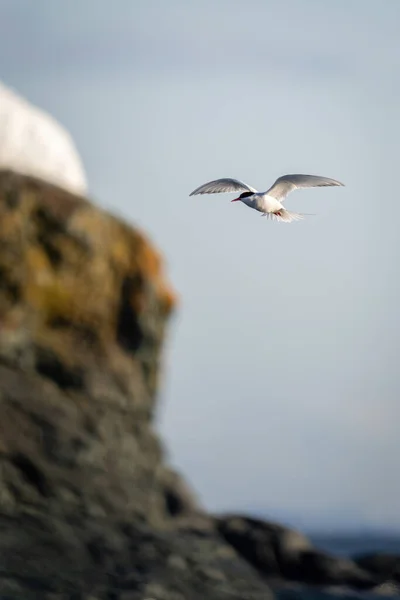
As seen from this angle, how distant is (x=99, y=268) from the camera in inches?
1815

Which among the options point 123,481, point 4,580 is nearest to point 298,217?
point 4,580

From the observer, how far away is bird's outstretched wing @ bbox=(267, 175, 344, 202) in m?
22.5

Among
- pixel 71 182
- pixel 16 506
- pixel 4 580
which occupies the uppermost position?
pixel 71 182

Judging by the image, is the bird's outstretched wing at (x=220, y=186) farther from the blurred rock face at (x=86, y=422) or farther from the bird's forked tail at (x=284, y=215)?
the blurred rock face at (x=86, y=422)

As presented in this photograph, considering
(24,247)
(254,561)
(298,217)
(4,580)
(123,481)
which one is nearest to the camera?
(298,217)

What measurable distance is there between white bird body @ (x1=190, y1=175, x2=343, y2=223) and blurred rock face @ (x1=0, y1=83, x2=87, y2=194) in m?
25.9

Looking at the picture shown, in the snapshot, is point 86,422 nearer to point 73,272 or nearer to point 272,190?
point 73,272

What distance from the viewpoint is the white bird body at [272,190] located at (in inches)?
867

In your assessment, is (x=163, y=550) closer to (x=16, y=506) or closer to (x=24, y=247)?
(x=16, y=506)

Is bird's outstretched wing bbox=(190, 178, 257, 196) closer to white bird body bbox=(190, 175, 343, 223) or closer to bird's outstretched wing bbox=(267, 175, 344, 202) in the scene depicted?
white bird body bbox=(190, 175, 343, 223)

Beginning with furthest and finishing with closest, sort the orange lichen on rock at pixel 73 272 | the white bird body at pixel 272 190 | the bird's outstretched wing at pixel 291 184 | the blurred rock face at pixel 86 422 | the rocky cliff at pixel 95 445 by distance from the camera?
the orange lichen on rock at pixel 73 272 < the rocky cliff at pixel 95 445 < the blurred rock face at pixel 86 422 < the bird's outstretched wing at pixel 291 184 < the white bird body at pixel 272 190

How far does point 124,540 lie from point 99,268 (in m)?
12.7

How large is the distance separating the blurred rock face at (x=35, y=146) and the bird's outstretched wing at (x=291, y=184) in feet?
85.6

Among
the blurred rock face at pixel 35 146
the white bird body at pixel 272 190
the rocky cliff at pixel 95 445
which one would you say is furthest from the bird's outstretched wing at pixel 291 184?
the blurred rock face at pixel 35 146
